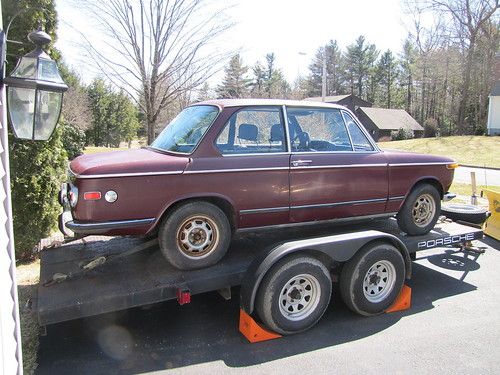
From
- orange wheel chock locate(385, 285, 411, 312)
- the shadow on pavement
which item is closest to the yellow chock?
the shadow on pavement

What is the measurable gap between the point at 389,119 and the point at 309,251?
47.0 m

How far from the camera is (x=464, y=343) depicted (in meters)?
3.87

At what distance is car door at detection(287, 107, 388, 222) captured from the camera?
433 cm

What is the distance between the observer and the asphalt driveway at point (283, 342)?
3.48m

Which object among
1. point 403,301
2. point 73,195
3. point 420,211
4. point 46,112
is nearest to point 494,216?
point 420,211

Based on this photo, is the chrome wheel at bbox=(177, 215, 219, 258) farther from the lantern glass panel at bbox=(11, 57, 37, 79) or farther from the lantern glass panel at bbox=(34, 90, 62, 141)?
the lantern glass panel at bbox=(11, 57, 37, 79)

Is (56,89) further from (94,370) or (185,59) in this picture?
(185,59)

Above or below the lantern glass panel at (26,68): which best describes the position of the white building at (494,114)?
above

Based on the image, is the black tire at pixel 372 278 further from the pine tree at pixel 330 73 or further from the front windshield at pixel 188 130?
the pine tree at pixel 330 73

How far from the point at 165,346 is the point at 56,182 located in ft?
10.7

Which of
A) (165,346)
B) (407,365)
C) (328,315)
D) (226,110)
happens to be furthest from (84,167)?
(407,365)

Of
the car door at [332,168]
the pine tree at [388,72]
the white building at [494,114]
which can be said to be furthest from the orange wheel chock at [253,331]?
the pine tree at [388,72]

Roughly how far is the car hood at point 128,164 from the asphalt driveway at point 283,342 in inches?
63.0

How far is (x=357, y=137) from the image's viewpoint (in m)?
4.88
